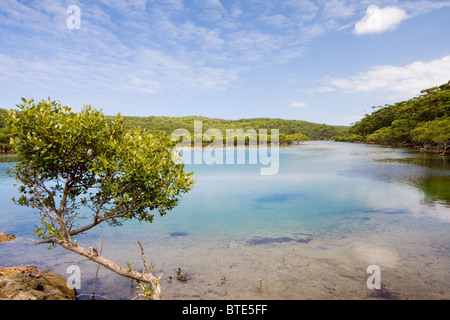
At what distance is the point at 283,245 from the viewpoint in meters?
17.8

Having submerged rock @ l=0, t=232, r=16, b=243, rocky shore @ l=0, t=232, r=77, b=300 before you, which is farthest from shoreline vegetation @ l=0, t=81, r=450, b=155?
rocky shore @ l=0, t=232, r=77, b=300

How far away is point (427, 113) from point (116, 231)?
117765 millimetres

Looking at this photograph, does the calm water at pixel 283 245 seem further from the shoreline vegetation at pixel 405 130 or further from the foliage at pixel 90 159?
the shoreline vegetation at pixel 405 130

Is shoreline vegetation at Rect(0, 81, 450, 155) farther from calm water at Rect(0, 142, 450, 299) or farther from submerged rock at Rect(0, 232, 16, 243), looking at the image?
submerged rock at Rect(0, 232, 16, 243)

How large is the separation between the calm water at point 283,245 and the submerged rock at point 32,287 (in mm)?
1167

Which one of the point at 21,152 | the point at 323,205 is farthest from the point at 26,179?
the point at 323,205

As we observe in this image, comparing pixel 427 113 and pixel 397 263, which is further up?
pixel 427 113

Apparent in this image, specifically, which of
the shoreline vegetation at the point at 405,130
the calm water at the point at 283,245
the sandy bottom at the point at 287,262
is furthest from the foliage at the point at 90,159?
the shoreline vegetation at the point at 405,130

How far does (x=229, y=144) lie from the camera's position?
141875mm

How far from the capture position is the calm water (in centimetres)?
1253

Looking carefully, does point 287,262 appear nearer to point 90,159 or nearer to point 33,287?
point 90,159

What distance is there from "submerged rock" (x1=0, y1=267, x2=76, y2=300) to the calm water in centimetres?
117
